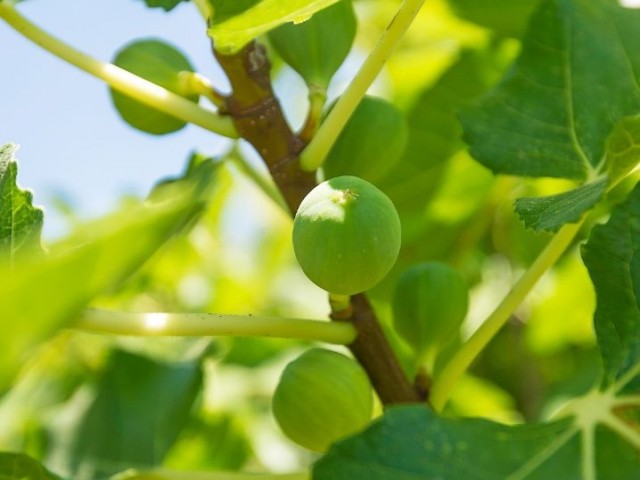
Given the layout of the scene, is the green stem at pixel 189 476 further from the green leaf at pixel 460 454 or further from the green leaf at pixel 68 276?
the green leaf at pixel 68 276

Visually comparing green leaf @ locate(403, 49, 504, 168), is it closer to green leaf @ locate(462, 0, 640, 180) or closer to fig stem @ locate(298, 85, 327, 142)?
green leaf @ locate(462, 0, 640, 180)

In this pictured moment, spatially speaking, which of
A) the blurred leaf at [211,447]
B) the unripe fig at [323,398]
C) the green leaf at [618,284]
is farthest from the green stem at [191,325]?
the blurred leaf at [211,447]

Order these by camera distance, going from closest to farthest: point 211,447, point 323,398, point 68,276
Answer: point 68,276 → point 323,398 → point 211,447

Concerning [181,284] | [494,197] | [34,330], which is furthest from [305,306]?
[34,330]

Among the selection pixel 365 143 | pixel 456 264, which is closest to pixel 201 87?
pixel 365 143

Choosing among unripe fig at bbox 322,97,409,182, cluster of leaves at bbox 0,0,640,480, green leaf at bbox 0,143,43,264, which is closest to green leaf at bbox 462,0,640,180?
cluster of leaves at bbox 0,0,640,480

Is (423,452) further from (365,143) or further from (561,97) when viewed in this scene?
(561,97)
